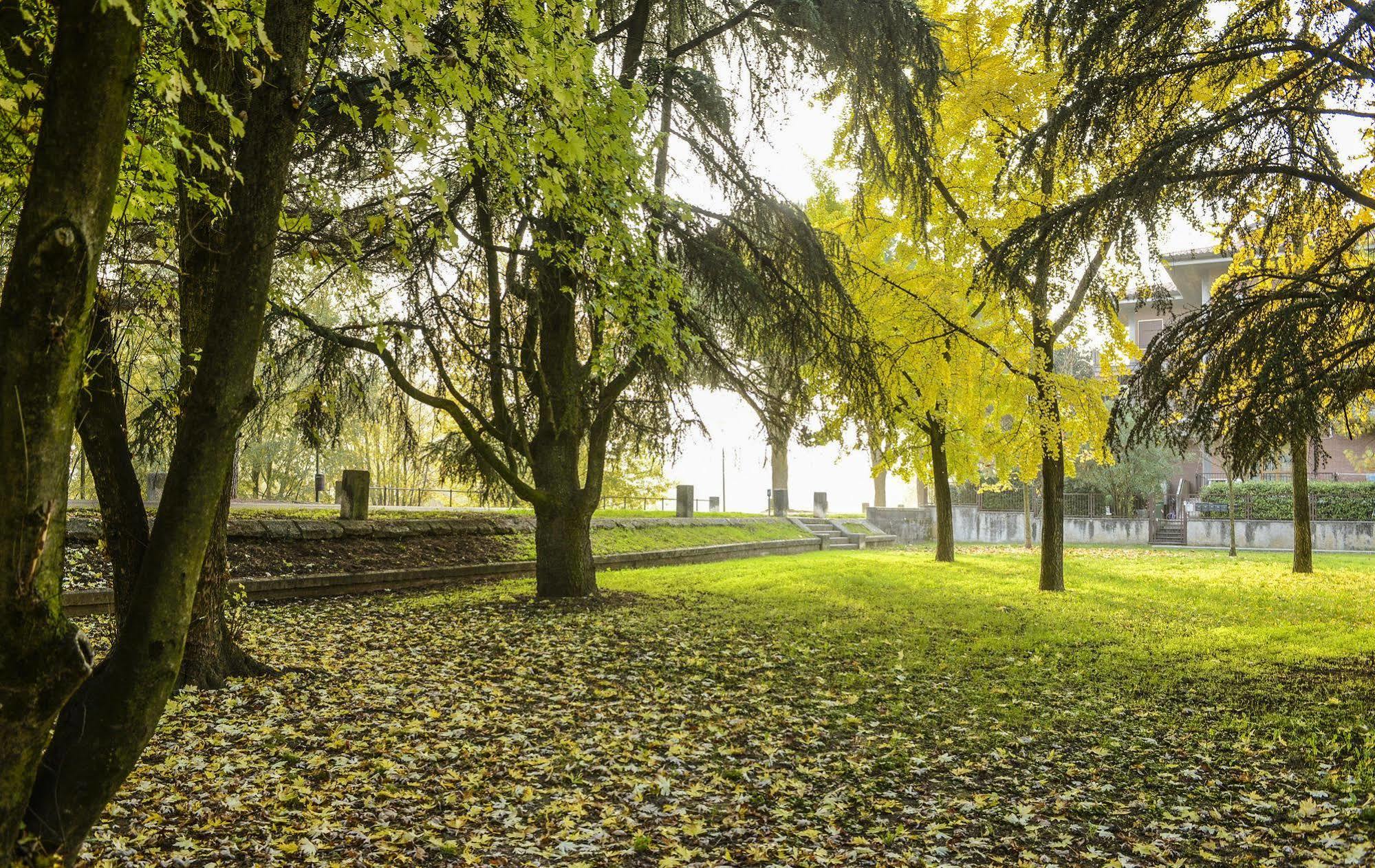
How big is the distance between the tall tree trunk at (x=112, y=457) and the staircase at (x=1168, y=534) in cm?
2909

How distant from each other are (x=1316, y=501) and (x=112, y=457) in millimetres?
30813

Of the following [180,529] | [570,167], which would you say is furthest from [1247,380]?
[180,529]

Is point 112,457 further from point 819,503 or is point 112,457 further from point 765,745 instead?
point 819,503

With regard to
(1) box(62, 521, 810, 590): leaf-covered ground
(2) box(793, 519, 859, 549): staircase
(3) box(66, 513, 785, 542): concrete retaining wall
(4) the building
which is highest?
(4) the building

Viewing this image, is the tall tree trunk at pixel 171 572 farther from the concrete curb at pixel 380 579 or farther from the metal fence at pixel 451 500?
the metal fence at pixel 451 500

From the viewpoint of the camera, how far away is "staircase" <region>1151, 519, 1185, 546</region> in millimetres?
27328

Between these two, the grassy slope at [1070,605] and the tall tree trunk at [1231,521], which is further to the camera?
the tall tree trunk at [1231,521]

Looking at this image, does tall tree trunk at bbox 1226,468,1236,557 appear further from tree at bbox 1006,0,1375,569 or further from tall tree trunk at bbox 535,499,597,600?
tall tree trunk at bbox 535,499,597,600

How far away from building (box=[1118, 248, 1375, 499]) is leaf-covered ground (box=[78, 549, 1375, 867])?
25035 mm

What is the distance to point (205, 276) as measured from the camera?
5590mm

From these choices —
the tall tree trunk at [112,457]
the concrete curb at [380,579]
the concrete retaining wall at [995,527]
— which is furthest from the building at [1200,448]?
the tall tree trunk at [112,457]

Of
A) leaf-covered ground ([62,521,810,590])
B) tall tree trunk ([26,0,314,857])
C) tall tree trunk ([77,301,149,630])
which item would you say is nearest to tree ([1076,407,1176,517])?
leaf-covered ground ([62,521,810,590])

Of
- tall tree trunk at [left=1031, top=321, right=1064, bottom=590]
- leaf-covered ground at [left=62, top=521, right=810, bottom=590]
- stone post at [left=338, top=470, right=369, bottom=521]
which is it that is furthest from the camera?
stone post at [left=338, top=470, right=369, bottom=521]

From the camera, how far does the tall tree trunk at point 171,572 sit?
112 inches
